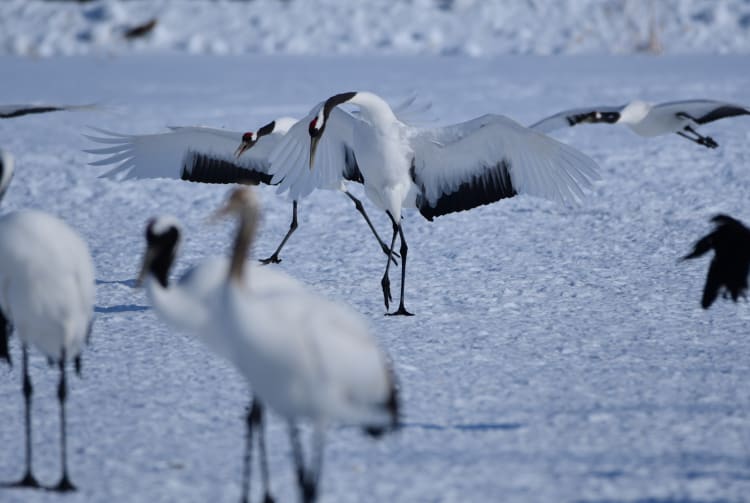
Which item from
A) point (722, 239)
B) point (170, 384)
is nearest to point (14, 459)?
point (170, 384)

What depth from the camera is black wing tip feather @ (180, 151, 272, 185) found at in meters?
6.76

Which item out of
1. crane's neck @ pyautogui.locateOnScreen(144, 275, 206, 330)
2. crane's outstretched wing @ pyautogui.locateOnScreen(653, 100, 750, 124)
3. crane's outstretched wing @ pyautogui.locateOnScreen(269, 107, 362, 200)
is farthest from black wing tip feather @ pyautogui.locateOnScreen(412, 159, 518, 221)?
crane's neck @ pyautogui.locateOnScreen(144, 275, 206, 330)

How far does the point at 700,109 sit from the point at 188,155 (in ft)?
9.87

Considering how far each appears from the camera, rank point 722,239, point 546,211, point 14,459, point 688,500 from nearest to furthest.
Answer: point 688,500, point 14,459, point 722,239, point 546,211

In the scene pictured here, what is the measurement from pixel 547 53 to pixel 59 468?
15.0 m

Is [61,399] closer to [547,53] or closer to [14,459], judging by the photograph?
[14,459]

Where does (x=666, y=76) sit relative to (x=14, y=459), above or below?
above

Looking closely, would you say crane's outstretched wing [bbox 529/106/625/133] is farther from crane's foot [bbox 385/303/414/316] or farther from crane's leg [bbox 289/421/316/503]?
crane's leg [bbox 289/421/316/503]

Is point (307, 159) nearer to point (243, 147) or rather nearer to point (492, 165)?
point (243, 147)

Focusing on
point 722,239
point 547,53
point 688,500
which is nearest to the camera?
point 688,500

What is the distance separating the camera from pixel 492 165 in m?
5.77

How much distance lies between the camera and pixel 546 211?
25.5 feet

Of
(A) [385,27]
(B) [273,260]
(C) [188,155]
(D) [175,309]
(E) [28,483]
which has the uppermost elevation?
(A) [385,27]

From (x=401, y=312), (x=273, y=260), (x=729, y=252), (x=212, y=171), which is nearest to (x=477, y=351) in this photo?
(x=401, y=312)
